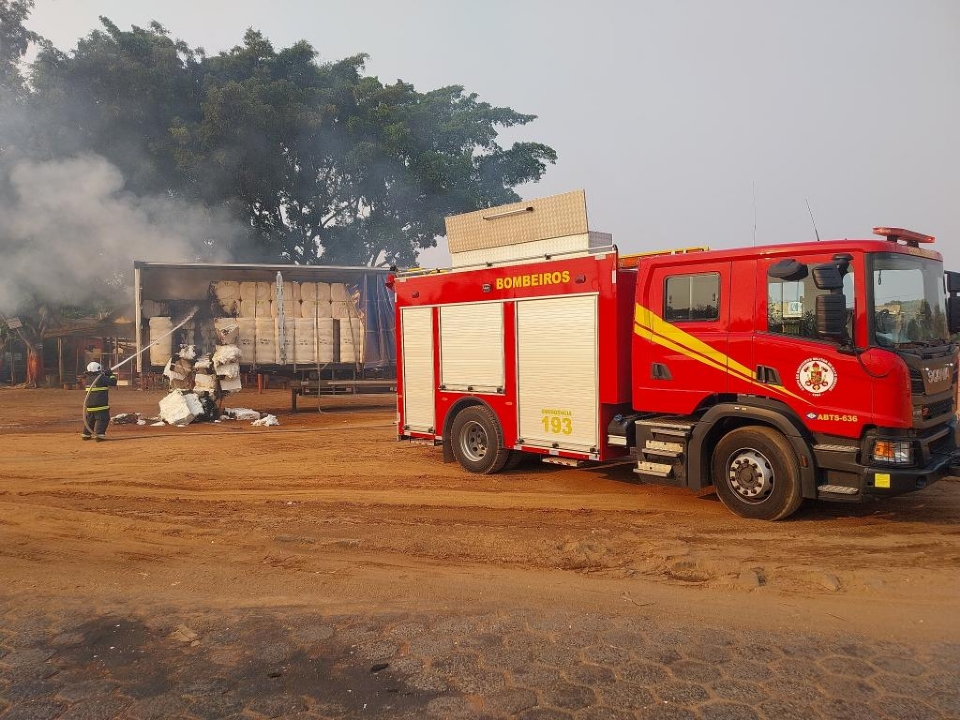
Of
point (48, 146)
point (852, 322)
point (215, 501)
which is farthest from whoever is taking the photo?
point (48, 146)

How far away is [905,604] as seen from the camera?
4.95 metres

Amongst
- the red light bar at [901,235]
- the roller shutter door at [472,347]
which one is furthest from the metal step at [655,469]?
the red light bar at [901,235]

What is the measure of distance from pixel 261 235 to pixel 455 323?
70.4ft

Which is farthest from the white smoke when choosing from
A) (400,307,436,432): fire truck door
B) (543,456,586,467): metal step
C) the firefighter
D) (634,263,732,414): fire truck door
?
(634,263,732,414): fire truck door

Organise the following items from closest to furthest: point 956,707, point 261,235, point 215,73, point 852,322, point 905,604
A: point 956,707 < point 905,604 < point 852,322 < point 215,73 < point 261,235

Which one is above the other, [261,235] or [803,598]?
[261,235]

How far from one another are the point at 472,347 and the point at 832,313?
4.58 m

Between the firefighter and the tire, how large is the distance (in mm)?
11089

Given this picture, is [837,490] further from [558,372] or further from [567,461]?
[558,372]

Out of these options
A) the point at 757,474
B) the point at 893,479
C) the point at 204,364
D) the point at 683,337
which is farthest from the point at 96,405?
the point at 893,479

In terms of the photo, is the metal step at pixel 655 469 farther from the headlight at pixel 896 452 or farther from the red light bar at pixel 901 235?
the red light bar at pixel 901 235

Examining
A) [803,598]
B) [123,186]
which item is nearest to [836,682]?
[803,598]

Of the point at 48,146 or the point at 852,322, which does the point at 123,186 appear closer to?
the point at 48,146

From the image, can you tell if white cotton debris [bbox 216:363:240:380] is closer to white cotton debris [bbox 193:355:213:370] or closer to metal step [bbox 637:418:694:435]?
white cotton debris [bbox 193:355:213:370]
